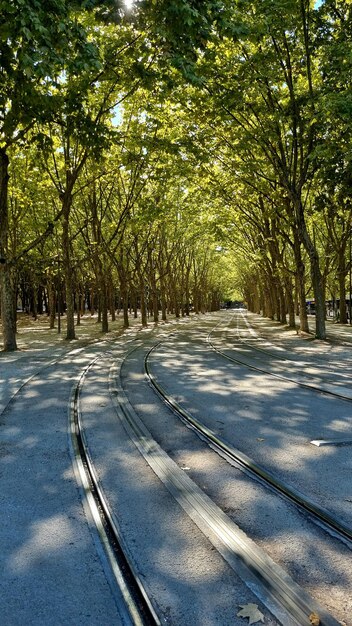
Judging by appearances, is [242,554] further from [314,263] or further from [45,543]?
[314,263]

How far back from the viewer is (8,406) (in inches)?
292

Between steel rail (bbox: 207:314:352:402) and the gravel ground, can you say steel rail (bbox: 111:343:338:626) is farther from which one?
steel rail (bbox: 207:314:352:402)

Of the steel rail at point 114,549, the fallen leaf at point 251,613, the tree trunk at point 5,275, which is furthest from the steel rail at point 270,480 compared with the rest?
the tree trunk at point 5,275

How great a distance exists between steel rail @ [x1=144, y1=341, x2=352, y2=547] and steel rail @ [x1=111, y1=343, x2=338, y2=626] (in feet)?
2.11

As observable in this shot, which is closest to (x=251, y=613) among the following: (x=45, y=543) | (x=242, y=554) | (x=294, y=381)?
(x=242, y=554)

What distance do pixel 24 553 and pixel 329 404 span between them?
5.46m

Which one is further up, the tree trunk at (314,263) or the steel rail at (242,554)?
the tree trunk at (314,263)

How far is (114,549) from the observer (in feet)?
10.0

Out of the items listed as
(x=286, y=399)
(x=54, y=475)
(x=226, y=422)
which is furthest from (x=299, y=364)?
(x=54, y=475)

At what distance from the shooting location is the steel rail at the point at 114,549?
95.4 inches

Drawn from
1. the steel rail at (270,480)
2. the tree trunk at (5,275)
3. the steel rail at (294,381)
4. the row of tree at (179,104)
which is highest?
the row of tree at (179,104)

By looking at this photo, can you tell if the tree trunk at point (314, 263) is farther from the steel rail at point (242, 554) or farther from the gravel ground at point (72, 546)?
the steel rail at point (242, 554)

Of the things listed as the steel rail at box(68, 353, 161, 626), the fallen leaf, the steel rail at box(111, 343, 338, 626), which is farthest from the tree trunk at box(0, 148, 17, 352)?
the fallen leaf

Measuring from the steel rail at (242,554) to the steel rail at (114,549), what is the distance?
0.59 metres
